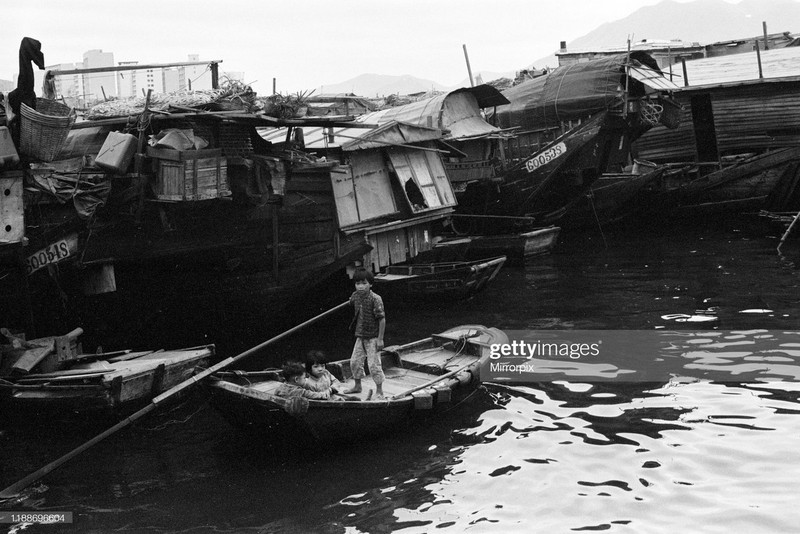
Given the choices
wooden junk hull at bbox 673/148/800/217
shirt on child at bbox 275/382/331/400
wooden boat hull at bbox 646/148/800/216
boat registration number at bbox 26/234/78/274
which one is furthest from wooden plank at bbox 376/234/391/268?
wooden junk hull at bbox 673/148/800/217

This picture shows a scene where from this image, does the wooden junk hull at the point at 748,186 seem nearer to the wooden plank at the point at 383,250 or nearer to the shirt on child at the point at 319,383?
the wooden plank at the point at 383,250

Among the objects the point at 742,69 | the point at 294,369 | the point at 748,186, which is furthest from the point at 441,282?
the point at 742,69

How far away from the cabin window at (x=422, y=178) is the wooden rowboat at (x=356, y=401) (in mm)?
6227

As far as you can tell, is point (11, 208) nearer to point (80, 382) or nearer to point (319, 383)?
point (80, 382)

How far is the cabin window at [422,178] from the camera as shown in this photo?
1659cm

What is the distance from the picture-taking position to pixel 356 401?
27.7 feet

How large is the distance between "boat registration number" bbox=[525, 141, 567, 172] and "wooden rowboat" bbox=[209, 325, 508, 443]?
37.6 feet

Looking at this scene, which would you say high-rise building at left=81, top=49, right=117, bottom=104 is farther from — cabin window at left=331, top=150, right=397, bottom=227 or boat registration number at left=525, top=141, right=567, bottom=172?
boat registration number at left=525, top=141, right=567, bottom=172

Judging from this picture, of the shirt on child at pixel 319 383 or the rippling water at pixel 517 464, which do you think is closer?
the rippling water at pixel 517 464

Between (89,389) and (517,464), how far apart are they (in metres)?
5.30

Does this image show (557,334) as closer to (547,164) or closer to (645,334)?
(645,334)

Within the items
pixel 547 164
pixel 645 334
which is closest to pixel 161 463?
pixel 645 334

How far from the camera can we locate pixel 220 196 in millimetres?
11469

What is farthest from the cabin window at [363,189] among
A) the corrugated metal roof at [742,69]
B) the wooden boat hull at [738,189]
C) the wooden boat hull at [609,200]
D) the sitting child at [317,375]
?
the corrugated metal roof at [742,69]
